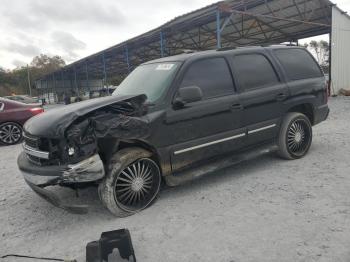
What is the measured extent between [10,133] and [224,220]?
777cm

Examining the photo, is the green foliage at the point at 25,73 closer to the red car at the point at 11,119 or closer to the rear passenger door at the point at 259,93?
the red car at the point at 11,119

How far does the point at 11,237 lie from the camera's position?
3289 millimetres

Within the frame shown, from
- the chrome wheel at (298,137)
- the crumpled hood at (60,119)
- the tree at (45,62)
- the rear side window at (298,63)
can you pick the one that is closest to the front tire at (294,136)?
the chrome wheel at (298,137)

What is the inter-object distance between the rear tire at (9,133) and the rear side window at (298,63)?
7466 millimetres

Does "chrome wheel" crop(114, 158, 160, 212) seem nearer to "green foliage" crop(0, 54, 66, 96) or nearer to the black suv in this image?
the black suv

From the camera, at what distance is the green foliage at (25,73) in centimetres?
7369

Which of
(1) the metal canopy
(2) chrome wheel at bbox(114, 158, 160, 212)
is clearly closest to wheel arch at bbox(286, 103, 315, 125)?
(2) chrome wheel at bbox(114, 158, 160, 212)

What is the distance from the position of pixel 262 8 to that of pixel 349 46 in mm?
5572

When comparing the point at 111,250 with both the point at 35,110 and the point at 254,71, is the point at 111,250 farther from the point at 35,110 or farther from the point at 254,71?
the point at 35,110

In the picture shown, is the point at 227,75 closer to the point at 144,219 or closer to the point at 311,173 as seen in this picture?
the point at 311,173

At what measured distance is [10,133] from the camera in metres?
8.95

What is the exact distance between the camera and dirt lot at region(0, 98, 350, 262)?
2.73 m

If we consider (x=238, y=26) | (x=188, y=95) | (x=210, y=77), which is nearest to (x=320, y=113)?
(x=210, y=77)

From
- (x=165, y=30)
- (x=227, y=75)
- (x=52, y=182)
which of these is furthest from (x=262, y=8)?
(x=52, y=182)
